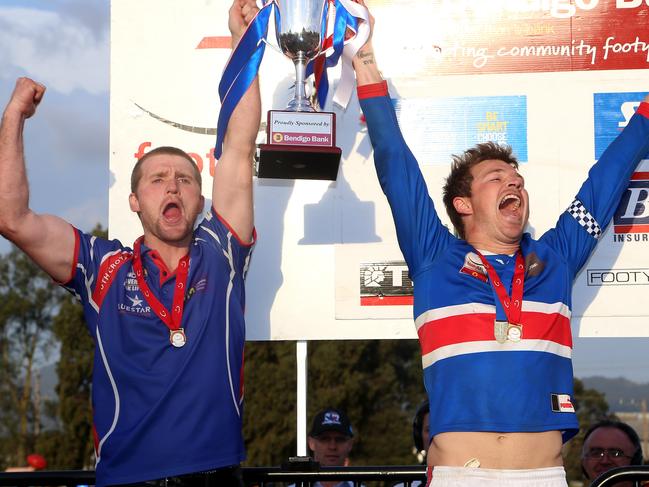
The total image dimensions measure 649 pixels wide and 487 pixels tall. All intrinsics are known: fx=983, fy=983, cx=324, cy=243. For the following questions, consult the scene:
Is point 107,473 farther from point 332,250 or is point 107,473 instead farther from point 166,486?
point 332,250

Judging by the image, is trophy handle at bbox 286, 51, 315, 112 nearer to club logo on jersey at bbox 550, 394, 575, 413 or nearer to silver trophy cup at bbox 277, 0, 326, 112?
silver trophy cup at bbox 277, 0, 326, 112

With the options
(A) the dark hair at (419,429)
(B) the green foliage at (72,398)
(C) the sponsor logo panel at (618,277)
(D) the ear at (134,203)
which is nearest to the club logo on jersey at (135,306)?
(D) the ear at (134,203)

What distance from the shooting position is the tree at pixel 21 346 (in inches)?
1337

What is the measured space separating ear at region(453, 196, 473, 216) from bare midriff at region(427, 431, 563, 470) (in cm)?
94

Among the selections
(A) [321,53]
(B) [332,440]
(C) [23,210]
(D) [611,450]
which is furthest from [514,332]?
(B) [332,440]

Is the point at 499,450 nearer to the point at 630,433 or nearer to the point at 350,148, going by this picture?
the point at 350,148

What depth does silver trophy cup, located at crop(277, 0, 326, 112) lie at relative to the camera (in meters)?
4.06

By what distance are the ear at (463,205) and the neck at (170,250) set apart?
1068 mm

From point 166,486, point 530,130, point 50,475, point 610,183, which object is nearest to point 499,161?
point 610,183

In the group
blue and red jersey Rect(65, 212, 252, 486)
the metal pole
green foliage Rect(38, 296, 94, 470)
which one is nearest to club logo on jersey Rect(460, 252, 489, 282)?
blue and red jersey Rect(65, 212, 252, 486)

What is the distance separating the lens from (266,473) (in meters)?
3.75

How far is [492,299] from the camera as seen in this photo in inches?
136

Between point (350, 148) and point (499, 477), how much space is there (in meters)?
1.95

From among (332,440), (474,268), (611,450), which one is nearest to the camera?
(474,268)
